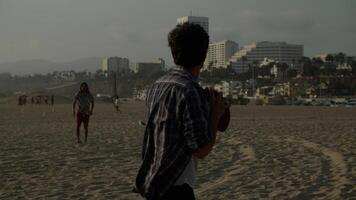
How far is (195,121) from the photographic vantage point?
2.24 metres

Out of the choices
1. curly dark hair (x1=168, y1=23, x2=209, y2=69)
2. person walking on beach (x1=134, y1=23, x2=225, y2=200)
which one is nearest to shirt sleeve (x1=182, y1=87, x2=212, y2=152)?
person walking on beach (x1=134, y1=23, x2=225, y2=200)

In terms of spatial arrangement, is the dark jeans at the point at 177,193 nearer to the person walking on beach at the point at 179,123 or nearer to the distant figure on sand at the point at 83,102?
the person walking on beach at the point at 179,123

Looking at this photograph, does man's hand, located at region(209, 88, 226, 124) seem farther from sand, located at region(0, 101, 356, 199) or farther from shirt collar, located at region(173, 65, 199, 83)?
sand, located at region(0, 101, 356, 199)

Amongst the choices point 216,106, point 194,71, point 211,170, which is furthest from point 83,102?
point 216,106

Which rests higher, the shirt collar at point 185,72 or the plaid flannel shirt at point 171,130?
the shirt collar at point 185,72

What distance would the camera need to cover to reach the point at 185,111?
2.26m

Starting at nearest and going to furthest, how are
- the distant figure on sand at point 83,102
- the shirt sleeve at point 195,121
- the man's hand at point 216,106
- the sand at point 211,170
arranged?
the shirt sleeve at point 195,121 < the man's hand at point 216,106 < the sand at point 211,170 < the distant figure on sand at point 83,102

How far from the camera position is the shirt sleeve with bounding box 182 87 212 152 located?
2248mm

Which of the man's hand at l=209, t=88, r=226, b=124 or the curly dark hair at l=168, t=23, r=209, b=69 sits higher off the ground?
the curly dark hair at l=168, t=23, r=209, b=69

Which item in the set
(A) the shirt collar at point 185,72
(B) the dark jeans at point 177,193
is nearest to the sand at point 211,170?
(B) the dark jeans at point 177,193

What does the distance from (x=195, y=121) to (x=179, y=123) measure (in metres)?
0.09

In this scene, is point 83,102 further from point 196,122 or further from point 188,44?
point 196,122

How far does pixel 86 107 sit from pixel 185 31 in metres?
8.95

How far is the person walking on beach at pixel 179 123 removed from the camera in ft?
7.43
